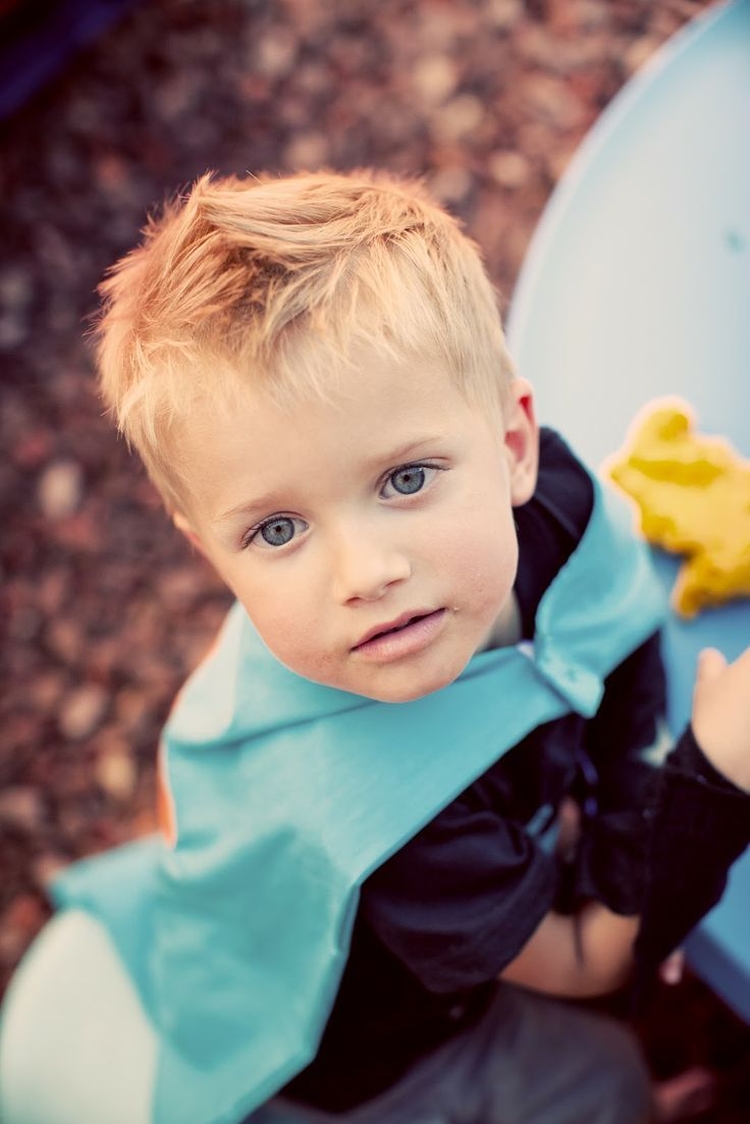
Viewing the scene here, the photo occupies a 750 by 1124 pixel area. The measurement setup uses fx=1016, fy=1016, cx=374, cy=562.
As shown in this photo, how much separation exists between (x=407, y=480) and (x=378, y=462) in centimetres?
4

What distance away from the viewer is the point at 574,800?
1.27 meters

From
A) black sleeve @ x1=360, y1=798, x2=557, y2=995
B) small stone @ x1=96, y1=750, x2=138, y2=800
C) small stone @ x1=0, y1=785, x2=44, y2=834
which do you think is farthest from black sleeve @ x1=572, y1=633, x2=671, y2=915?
small stone @ x1=0, y1=785, x2=44, y2=834

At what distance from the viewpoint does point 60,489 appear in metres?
2.45

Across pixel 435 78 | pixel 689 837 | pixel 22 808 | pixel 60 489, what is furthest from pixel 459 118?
pixel 689 837

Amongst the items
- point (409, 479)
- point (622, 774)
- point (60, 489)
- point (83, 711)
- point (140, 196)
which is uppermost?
point (140, 196)

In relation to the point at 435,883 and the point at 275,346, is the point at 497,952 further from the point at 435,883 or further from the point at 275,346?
the point at 275,346

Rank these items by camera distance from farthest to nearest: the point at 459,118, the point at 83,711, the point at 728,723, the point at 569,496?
1. the point at 459,118
2. the point at 83,711
3. the point at 569,496
4. the point at 728,723

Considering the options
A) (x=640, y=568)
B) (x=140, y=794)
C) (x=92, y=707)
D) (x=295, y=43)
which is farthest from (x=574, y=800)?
(x=295, y=43)

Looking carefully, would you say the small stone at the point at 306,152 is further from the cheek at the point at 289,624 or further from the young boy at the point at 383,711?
the cheek at the point at 289,624

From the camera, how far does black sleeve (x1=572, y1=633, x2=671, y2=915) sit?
1.02 metres

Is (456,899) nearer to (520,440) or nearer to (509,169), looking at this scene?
(520,440)

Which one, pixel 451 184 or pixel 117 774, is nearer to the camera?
pixel 117 774

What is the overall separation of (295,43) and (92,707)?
6.21 ft

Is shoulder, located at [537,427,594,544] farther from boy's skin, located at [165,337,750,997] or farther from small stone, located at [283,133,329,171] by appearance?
small stone, located at [283,133,329,171]
